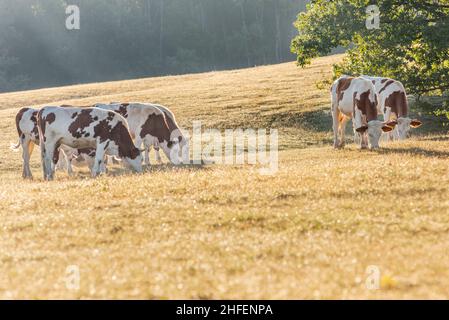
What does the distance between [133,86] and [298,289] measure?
179 feet

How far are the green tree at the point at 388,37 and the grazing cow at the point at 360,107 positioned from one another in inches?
135

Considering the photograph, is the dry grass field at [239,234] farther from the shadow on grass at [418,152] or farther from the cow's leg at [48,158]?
the cow's leg at [48,158]

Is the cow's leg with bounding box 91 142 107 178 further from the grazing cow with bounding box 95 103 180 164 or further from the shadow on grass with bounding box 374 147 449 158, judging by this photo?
the shadow on grass with bounding box 374 147 449 158

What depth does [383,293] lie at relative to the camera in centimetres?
757

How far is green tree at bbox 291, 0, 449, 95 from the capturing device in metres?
27.1

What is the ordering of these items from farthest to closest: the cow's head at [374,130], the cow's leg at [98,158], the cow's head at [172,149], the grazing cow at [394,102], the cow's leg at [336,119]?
the grazing cow at [394,102]
the cow's leg at [336,119]
the cow's head at [172,149]
the cow's head at [374,130]
the cow's leg at [98,158]

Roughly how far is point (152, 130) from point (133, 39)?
277 ft

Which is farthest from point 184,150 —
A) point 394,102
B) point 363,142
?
point 394,102

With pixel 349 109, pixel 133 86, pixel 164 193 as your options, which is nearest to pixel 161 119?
pixel 349 109

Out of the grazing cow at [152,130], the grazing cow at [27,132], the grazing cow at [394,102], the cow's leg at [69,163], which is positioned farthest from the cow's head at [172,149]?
the grazing cow at [394,102]

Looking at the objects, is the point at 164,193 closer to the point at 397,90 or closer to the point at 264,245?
the point at 264,245

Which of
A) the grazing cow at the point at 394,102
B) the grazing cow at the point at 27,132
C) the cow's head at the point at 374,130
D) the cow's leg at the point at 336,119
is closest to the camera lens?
the cow's head at the point at 374,130

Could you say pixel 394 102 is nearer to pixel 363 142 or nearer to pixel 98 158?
pixel 363 142

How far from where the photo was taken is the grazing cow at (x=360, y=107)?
2295 cm
